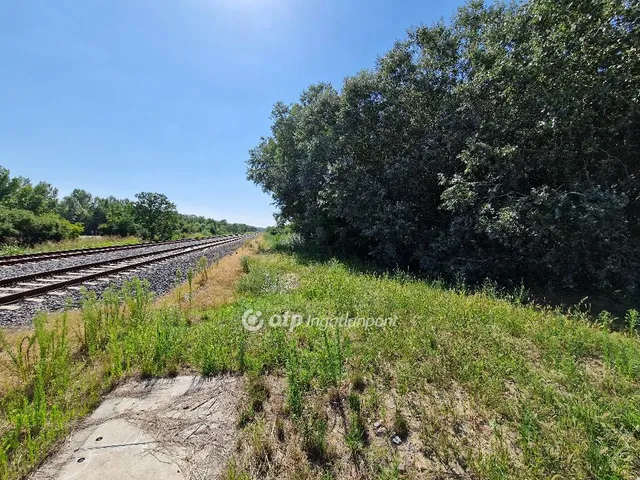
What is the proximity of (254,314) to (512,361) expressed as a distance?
4.01m

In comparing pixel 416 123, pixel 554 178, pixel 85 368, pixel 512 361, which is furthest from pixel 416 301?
pixel 416 123

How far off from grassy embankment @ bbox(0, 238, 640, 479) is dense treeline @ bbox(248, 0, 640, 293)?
3.73 meters

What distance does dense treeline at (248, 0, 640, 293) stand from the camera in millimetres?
6715

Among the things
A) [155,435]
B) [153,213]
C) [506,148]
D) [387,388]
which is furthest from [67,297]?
[153,213]

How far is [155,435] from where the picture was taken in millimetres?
2436

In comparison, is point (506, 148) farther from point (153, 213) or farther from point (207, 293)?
point (153, 213)

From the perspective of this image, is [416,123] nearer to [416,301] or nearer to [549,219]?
[549,219]

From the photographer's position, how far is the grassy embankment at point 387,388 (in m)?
2.13

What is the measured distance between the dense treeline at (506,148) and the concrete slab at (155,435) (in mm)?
8032

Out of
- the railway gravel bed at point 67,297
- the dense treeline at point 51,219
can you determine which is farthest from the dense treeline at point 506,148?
the dense treeline at point 51,219

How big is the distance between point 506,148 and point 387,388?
848cm

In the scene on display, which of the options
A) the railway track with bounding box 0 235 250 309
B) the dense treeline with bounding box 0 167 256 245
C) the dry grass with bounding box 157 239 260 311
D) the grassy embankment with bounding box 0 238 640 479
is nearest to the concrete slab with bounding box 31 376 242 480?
the grassy embankment with bounding box 0 238 640 479

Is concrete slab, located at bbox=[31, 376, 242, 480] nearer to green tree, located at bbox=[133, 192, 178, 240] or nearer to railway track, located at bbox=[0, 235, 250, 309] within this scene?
railway track, located at bbox=[0, 235, 250, 309]

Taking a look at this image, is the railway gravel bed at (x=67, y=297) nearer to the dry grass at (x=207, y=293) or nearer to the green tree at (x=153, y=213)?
the dry grass at (x=207, y=293)
